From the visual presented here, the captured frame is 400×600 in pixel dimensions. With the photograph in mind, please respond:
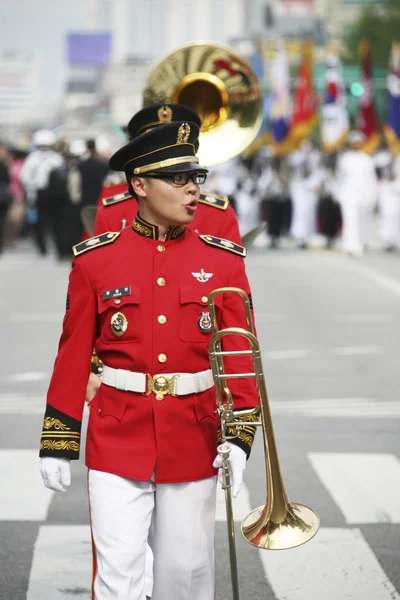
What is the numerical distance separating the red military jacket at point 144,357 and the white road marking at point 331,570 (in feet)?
4.84

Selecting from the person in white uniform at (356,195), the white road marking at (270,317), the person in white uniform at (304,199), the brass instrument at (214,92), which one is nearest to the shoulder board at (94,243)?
the brass instrument at (214,92)

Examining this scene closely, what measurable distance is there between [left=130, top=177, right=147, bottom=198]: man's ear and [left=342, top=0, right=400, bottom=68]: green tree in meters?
68.9

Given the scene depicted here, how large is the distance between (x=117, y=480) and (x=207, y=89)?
5262mm

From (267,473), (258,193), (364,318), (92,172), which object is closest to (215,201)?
(267,473)

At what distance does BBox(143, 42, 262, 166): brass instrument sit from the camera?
8.90 meters

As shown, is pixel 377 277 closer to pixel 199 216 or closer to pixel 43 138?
pixel 43 138

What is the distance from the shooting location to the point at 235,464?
4.42 meters

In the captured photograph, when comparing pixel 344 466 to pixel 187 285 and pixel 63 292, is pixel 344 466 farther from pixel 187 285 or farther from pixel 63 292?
pixel 63 292

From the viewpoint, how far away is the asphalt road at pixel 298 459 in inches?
239

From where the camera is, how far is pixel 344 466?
327 inches

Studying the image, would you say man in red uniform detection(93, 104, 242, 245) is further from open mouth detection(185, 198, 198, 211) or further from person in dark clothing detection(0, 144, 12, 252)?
person in dark clothing detection(0, 144, 12, 252)

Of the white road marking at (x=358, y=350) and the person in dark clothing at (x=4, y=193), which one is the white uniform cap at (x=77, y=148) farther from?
the white road marking at (x=358, y=350)

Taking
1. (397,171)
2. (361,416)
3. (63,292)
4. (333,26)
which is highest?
(361,416)

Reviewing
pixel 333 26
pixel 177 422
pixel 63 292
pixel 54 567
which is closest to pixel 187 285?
pixel 177 422
